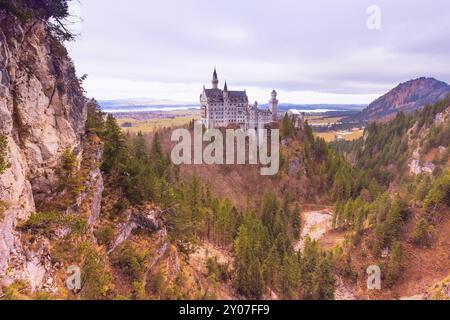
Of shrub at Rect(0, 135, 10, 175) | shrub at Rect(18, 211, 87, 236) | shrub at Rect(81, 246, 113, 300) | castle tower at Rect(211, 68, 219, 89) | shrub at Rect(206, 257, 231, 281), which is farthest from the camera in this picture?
castle tower at Rect(211, 68, 219, 89)

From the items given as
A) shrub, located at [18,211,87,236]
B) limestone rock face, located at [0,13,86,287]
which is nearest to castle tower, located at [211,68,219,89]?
limestone rock face, located at [0,13,86,287]

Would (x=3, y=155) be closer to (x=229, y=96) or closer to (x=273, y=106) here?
(x=229, y=96)

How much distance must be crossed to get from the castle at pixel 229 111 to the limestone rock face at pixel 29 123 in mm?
99047

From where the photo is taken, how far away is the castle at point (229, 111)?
12594 centimetres

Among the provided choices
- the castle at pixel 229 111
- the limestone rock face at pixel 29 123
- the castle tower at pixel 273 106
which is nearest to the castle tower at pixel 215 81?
the castle at pixel 229 111

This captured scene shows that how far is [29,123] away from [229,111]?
11033 centimetres

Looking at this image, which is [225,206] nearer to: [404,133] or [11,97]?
[11,97]

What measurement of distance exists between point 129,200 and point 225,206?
34.2m

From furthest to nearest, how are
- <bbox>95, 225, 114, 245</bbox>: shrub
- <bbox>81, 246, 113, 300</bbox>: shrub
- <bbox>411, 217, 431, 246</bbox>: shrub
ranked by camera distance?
<bbox>411, 217, 431, 246</bbox>: shrub, <bbox>95, 225, 114, 245</bbox>: shrub, <bbox>81, 246, 113, 300</bbox>: shrub

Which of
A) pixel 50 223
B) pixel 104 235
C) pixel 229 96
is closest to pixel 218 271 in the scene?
pixel 104 235

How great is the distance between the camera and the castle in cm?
12594

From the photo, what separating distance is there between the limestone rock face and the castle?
99047 mm

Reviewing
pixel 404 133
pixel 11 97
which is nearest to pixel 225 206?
pixel 11 97

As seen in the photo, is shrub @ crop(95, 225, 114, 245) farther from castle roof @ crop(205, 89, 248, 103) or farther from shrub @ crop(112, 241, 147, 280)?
castle roof @ crop(205, 89, 248, 103)
